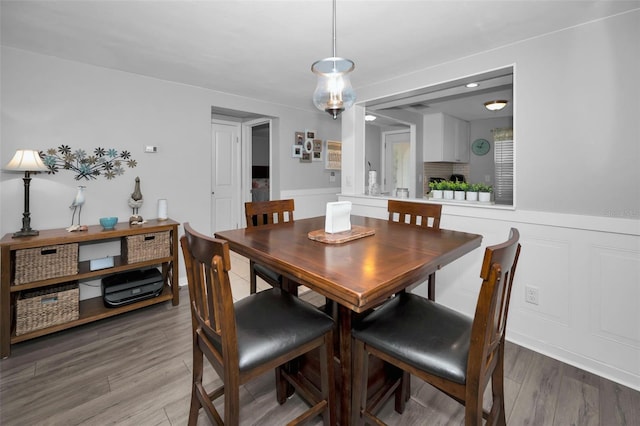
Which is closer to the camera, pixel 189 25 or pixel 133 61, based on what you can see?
pixel 189 25

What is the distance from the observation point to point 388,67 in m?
2.78

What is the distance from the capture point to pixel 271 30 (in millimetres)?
2086

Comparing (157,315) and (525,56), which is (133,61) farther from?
(525,56)

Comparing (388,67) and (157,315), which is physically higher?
(388,67)

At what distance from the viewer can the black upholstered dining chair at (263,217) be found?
2159 mm

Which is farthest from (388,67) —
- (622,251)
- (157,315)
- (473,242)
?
(157,315)

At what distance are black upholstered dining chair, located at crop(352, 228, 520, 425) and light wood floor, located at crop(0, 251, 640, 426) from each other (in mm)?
428

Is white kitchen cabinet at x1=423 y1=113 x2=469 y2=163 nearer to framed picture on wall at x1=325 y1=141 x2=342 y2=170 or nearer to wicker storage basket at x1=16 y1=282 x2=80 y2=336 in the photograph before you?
framed picture on wall at x1=325 y1=141 x2=342 y2=170

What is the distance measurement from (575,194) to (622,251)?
430 millimetres

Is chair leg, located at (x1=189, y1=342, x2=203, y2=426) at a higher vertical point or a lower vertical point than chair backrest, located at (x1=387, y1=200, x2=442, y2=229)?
lower

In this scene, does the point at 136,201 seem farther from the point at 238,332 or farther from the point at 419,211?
the point at 419,211

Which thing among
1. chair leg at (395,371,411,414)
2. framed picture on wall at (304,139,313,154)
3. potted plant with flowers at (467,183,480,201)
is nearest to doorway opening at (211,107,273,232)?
framed picture on wall at (304,139,313,154)

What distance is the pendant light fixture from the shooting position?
1.59 m

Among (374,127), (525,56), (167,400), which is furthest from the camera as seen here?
(374,127)
